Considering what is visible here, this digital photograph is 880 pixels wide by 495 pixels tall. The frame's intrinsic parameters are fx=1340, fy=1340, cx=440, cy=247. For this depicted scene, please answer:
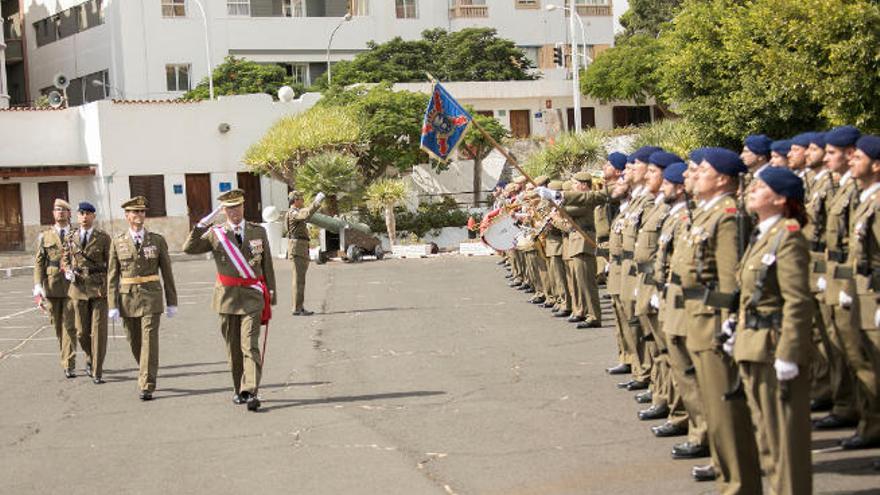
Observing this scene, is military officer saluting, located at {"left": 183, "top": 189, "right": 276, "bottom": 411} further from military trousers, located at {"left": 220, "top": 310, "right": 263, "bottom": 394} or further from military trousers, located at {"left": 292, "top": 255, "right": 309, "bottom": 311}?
military trousers, located at {"left": 292, "top": 255, "right": 309, "bottom": 311}

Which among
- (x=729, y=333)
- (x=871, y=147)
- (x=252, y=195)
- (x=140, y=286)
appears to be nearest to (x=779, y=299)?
(x=729, y=333)

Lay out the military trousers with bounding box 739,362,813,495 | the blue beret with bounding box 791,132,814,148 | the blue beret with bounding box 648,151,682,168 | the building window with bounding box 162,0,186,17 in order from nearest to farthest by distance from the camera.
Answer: the military trousers with bounding box 739,362,813,495
the blue beret with bounding box 648,151,682,168
the blue beret with bounding box 791,132,814,148
the building window with bounding box 162,0,186,17

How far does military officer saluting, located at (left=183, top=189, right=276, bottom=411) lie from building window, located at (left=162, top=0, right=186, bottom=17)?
45.2 meters

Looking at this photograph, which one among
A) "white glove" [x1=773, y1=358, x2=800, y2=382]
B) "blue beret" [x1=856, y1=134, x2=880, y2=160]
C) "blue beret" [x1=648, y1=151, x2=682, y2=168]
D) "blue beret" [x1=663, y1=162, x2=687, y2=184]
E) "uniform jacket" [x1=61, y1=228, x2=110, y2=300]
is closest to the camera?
"white glove" [x1=773, y1=358, x2=800, y2=382]

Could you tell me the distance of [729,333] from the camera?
774cm

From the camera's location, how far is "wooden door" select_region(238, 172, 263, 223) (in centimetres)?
4678

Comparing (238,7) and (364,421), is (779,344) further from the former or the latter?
(238,7)

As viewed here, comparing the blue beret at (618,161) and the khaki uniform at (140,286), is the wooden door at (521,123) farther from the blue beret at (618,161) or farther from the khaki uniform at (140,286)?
the khaki uniform at (140,286)

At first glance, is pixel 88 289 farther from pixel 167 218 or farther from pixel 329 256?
pixel 167 218

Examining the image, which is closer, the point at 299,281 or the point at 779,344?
the point at 779,344

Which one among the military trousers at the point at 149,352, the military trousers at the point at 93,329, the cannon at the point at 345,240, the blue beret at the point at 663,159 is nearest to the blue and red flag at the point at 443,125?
the military trousers at the point at 93,329

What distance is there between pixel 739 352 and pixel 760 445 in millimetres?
624

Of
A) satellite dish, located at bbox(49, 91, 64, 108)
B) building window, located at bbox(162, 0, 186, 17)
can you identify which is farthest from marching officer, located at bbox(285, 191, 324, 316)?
building window, located at bbox(162, 0, 186, 17)

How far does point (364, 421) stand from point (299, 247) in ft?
35.3
